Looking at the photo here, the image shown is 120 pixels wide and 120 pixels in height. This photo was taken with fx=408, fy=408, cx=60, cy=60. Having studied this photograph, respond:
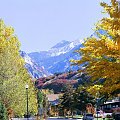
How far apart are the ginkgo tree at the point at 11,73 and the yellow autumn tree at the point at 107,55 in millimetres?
19147

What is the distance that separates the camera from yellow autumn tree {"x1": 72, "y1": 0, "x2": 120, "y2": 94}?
604 inches

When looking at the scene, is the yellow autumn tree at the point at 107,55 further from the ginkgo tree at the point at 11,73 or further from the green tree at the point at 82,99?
the green tree at the point at 82,99

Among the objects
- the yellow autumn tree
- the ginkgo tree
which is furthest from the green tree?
the yellow autumn tree

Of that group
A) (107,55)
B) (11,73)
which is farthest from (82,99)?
(107,55)

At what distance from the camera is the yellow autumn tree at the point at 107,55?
15.4 metres

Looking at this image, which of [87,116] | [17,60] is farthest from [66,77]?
[17,60]

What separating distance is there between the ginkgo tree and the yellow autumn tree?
754 inches

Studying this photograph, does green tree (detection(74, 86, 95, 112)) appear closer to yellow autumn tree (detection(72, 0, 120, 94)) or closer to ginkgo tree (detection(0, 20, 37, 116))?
ginkgo tree (detection(0, 20, 37, 116))

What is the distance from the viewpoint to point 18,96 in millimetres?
36969

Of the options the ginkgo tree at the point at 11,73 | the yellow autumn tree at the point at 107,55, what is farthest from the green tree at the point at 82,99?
the yellow autumn tree at the point at 107,55

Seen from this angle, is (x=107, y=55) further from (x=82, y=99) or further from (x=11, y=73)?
(x=82, y=99)

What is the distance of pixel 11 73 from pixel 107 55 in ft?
70.6

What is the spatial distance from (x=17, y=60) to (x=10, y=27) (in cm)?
314

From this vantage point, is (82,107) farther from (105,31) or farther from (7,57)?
(105,31)
